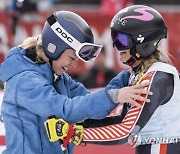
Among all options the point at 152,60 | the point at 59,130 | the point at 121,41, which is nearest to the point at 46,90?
the point at 59,130

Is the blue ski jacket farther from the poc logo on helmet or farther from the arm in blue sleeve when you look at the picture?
the poc logo on helmet

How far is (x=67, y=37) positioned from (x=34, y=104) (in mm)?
455

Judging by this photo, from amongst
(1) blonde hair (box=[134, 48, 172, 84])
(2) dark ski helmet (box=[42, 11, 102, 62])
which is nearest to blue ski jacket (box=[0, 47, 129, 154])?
(2) dark ski helmet (box=[42, 11, 102, 62])

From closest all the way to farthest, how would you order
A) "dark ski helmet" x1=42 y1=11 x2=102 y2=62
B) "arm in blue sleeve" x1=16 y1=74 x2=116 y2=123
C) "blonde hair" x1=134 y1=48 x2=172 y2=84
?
"arm in blue sleeve" x1=16 y1=74 x2=116 y2=123, "dark ski helmet" x1=42 y1=11 x2=102 y2=62, "blonde hair" x1=134 y1=48 x2=172 y2=84

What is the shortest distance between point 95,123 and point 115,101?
22.8 inches

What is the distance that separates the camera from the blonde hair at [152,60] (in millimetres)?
4348

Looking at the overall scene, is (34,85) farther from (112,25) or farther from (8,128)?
(112,25)

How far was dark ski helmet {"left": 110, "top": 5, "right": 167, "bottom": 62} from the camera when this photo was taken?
430 centimetres

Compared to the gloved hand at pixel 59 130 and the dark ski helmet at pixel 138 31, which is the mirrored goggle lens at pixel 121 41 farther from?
the gloved hand at pixel 59 130

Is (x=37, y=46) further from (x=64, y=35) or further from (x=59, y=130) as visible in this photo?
(x=59, y=130)

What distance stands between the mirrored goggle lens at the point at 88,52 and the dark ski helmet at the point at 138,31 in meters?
0.16

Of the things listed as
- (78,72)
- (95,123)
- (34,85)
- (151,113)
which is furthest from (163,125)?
(78,72)

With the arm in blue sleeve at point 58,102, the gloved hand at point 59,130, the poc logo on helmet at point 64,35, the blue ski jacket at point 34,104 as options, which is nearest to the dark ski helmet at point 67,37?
the poc logo on helmet at point 64,35

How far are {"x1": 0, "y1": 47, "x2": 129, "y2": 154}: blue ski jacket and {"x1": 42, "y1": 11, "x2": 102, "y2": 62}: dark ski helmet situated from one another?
0.13m
